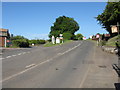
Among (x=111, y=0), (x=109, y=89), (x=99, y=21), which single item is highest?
(x=111, y=0)

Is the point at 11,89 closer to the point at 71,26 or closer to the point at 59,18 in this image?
the point at 71,26

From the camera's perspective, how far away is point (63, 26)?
98.8 meters

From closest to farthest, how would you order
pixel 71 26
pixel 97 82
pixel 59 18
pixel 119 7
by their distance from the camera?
pixel 97 82, pixel 119 7, pixel 71 26, pixel 59 18

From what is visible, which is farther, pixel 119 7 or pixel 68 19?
pixel 68 19

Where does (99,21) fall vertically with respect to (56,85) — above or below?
above

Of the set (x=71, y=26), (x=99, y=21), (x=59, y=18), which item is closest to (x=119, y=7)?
(x=99, y=21)

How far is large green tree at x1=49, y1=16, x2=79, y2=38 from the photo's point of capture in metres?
97.8

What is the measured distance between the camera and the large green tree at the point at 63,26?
97800 millimetres

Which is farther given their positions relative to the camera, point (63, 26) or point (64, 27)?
point (63, 26)

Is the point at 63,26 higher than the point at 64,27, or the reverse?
the point at 63,26

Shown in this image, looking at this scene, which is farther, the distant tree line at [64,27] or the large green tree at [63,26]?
the large green tree at [63,26]

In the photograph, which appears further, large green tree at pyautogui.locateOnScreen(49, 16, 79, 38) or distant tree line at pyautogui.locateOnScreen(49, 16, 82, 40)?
large green tree at pyautogui.locateOnScreen(49, 16, 79, 38)

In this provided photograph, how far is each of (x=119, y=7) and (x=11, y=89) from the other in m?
30.8

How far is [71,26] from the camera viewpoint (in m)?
98.4
